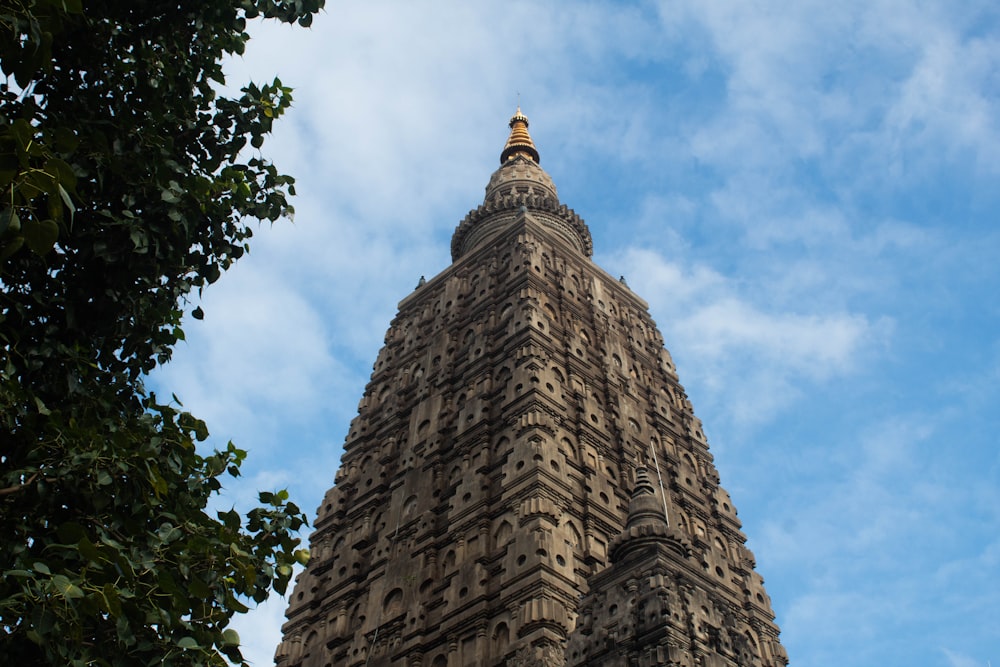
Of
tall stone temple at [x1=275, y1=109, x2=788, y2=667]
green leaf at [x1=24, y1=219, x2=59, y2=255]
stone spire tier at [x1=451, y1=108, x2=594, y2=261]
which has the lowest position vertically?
green leaf at [x1=24, y1=219, x2=59, y2=255]

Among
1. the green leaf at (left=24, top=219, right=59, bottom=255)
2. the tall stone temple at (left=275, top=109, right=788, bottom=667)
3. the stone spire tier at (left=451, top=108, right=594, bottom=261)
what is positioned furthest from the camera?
the stone spire tier at (left=451, top=108, right=594, bottom=261)

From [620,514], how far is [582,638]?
7899mm

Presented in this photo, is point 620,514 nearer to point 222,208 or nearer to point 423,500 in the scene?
point 423,500

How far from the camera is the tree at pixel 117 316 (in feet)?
22.9

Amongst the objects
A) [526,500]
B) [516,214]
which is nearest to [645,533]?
[526,500]

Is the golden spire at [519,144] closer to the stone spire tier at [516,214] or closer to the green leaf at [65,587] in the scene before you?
the stone spire tier at [516,214]

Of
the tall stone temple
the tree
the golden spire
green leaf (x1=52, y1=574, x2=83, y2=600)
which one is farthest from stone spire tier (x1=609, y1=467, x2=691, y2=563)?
the golden spire

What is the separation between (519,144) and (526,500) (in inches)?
1012

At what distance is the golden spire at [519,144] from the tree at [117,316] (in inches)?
1313

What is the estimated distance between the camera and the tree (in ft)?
22.9

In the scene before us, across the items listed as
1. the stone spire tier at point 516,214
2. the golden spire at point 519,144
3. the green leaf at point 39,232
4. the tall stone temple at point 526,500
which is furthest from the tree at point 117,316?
the golden spire at point 519,144

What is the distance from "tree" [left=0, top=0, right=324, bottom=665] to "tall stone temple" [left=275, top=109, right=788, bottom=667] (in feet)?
25.7

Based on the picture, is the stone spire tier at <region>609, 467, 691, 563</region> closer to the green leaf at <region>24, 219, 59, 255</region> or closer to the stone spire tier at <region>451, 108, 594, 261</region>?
the green leaf at <region>24, 219, 59, 255</region>

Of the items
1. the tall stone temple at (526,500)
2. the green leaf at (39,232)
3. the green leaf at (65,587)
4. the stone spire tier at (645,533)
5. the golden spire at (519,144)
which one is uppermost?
the golden spire at (519,144)
